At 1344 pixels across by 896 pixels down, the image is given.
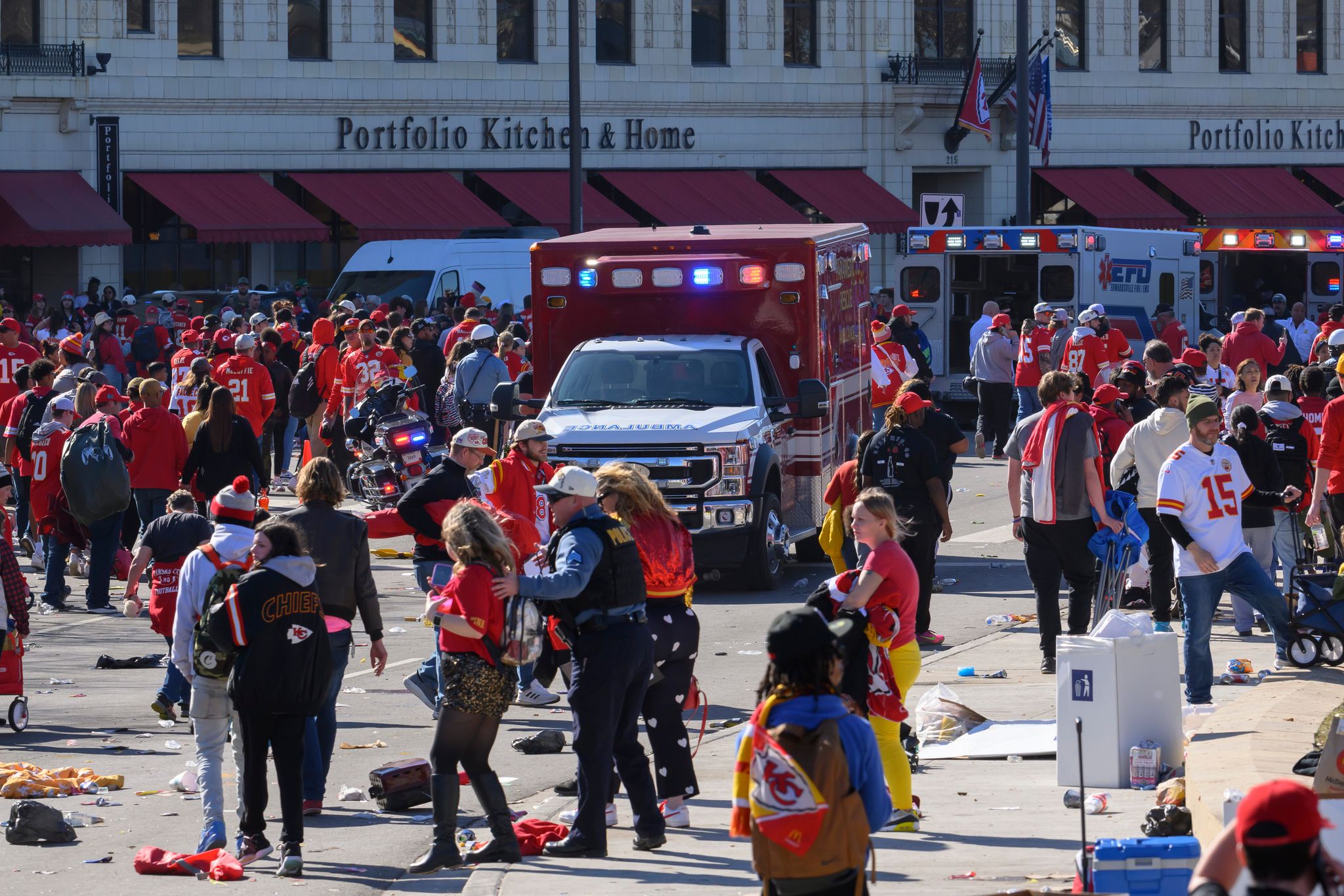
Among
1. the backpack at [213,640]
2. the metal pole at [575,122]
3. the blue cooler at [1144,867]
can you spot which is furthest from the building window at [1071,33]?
the blue cooler at [1144,867]

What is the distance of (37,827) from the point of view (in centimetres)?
905

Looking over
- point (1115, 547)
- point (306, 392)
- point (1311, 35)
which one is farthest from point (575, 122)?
point (1311, 35)

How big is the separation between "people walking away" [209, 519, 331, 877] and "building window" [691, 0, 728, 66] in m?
36.9

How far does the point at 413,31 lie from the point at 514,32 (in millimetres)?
2214

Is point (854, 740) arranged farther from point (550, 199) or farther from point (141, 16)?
point (550, 199)

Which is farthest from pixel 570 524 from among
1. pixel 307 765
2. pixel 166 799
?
pixel 166 799

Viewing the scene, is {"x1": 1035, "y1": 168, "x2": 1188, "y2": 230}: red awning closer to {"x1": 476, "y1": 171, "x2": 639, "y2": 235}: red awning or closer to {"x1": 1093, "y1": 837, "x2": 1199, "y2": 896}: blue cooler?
{"x1": 476, "y1": 171, "x2": 639, "y2": 235}: red awning

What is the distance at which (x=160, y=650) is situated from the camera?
46.4 feet

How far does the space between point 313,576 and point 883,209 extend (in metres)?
37.8

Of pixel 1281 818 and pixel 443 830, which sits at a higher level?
pixel 1281 818

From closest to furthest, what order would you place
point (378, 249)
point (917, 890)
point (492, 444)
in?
point (917, 890) < point (492, 444) < point (378, 249)

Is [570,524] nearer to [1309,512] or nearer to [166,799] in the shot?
[166,799]

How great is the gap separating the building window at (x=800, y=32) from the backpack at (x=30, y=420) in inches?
1198

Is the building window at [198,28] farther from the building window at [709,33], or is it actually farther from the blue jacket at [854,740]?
the blue jacket at [854,740]
